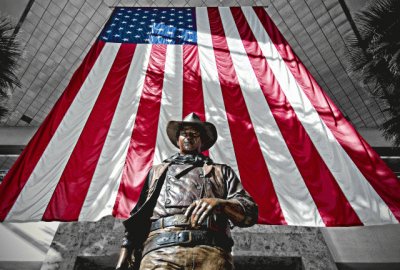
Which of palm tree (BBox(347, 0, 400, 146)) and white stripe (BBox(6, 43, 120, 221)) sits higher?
palm tree (BBox(347, 0, 400, 146))

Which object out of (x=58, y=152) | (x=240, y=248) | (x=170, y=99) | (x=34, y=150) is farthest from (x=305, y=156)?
(x=34, y=150)

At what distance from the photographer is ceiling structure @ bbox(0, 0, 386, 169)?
6895mm

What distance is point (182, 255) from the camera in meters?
1.82

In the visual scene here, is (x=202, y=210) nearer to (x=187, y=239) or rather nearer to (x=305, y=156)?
(x=187, y=239)

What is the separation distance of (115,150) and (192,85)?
5.18ft

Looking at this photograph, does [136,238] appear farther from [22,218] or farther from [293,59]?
[293,59]

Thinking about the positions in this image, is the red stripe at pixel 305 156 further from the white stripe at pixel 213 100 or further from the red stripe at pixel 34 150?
the red stripe at pixel 34 150

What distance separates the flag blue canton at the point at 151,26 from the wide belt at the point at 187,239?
433 cm

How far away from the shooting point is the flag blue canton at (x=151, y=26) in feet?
18.8

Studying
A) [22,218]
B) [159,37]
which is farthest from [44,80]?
[22,218]

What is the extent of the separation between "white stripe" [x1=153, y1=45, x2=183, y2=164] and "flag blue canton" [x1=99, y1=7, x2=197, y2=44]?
15.8 inches

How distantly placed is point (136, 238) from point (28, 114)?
7.42 metres

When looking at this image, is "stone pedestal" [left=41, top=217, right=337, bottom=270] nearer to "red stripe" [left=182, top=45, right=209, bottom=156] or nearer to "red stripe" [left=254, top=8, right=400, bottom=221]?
"red stripe" [left=254, top=8, right=400, bottom=221]

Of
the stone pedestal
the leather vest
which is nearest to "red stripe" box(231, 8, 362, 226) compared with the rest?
the stone pedestal
